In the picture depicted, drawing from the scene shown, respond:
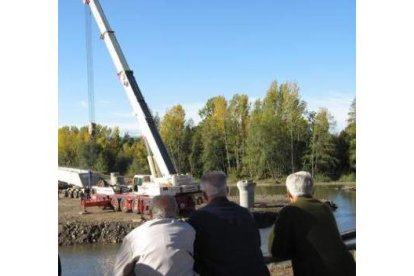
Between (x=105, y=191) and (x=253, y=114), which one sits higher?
(x=253, y=114)

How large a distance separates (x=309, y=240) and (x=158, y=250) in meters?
0.73

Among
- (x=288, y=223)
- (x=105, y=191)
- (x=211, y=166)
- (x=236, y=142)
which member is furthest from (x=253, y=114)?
(x=288, y=223)

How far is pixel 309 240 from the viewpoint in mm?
2727

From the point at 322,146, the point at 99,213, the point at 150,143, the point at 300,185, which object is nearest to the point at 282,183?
the point at 322,146

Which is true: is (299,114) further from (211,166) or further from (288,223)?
(288,223)

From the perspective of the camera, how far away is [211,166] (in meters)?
37.5

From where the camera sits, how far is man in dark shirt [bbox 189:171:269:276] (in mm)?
2666

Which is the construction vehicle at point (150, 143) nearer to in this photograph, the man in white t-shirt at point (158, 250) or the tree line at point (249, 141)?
the man in white t-shirt at point (158, 250)

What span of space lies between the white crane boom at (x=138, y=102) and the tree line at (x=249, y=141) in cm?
1576

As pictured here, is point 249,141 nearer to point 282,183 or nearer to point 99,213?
point 282,183
